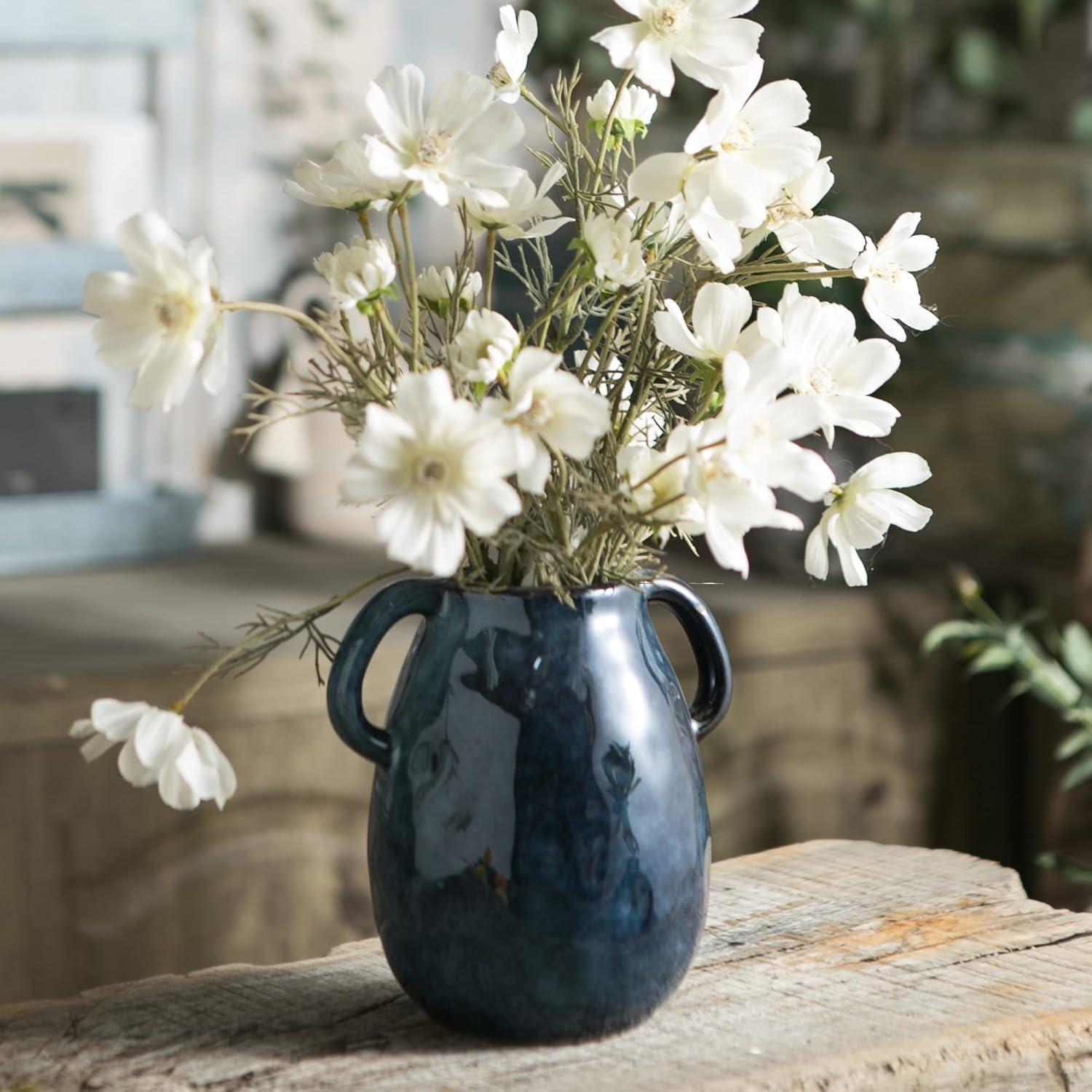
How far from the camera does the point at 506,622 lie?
0.81 m

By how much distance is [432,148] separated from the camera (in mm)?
756

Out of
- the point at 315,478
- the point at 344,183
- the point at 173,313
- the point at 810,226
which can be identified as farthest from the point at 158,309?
the point at 315,478

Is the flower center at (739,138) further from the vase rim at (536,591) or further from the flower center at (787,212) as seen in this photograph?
the vase rim at (536,591)

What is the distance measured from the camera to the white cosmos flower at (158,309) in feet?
2.35

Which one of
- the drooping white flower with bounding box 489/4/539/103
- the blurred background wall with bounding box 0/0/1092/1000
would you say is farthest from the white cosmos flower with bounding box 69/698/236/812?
the blurred background wall with bounding box 0/0/1092/1000

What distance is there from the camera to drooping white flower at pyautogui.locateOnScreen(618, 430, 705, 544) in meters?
0.76

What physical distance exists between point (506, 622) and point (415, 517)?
133 millimetres

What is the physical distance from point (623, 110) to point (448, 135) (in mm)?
108

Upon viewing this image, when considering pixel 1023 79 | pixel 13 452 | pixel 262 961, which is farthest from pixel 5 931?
pixel 1023 79

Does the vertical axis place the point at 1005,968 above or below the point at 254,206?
below

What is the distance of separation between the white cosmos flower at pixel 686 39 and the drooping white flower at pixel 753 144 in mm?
16

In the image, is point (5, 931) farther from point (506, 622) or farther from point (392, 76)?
point (392, 76)

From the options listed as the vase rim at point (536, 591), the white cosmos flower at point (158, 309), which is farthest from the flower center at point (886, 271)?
the white cosmos flower at point (158, 309)

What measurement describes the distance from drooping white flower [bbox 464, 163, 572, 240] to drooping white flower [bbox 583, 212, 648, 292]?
0.04m
